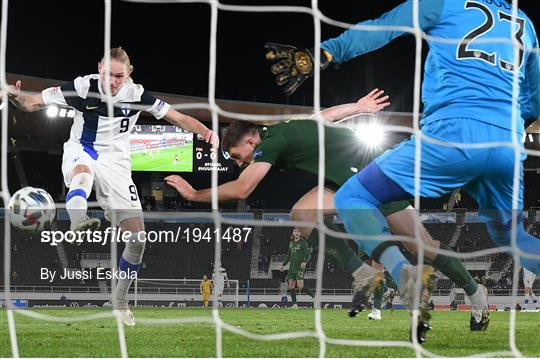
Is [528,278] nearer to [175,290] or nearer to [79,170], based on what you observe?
[175,290]

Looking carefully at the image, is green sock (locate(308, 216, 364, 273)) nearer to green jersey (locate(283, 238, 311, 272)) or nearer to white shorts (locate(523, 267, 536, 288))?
green jersey (locate(283, 238, 311, 272))

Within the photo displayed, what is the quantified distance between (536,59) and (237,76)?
11.6m

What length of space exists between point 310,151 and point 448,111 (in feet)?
4.55

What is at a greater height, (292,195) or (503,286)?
(292,195)

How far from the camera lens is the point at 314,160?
3994mm

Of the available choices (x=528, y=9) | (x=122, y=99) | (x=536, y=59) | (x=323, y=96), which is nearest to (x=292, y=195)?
(x=323, y=96)

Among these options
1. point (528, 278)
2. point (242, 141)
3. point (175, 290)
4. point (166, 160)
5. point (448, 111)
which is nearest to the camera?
point (448, 111)

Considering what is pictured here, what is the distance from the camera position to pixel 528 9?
41.3ft

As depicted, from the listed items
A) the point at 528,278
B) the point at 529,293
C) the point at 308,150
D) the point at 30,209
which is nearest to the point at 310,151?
the point at 308,150

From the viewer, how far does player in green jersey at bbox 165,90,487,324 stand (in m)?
3.67

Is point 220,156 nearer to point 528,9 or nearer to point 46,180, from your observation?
point 46,180

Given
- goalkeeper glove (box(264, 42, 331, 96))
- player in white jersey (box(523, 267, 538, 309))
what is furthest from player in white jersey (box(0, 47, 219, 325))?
player in white jersey (box(523, 267, 538, 309))

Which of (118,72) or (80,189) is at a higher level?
(118,72)

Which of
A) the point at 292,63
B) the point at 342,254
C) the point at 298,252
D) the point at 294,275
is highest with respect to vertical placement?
the point at 292,63
